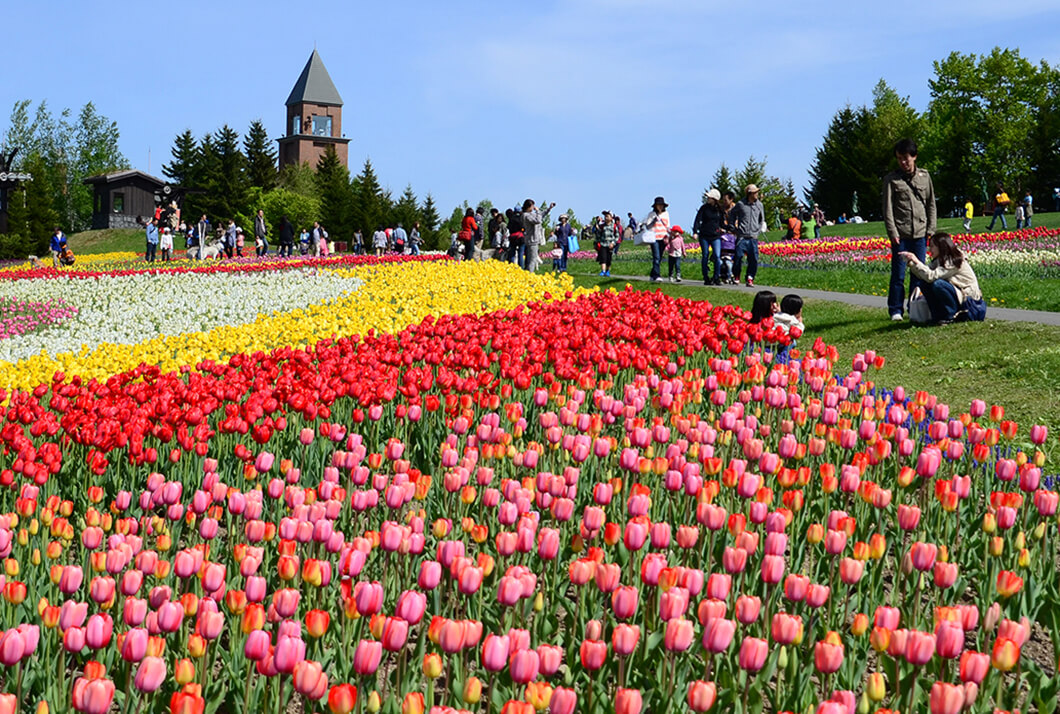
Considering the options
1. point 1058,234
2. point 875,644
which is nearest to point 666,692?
point 875,644

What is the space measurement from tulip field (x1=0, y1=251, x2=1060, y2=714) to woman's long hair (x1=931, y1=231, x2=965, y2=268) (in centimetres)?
372

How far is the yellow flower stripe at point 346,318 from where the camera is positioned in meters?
8.73

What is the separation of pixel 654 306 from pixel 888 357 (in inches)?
94.8

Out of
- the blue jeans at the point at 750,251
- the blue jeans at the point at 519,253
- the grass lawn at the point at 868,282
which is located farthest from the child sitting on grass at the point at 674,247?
the blue jeans at the point at 519,253

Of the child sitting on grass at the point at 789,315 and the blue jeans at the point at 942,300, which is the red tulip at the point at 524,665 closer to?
the child sitting on grass at the point at 789,315

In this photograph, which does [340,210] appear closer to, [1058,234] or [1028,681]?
[1058,234]

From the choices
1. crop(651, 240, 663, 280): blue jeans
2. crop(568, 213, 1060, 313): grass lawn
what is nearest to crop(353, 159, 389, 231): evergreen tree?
crop(568, 213, 1060, 313): grass lawn

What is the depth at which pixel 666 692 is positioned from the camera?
2900mm

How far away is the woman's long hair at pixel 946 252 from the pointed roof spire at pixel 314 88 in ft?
323

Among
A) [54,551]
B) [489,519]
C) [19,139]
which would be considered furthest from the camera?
[19,139]

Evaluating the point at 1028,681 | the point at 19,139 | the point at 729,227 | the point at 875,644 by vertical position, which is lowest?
the point at 1028,681

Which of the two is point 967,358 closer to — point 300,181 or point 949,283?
point 949,283

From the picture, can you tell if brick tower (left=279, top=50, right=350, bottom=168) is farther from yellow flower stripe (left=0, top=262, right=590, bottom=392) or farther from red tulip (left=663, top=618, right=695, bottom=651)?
red tulip (left=663, top=618, right=695, bottom=651)

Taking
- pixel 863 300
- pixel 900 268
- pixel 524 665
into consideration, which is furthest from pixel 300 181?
pixel 524 665
